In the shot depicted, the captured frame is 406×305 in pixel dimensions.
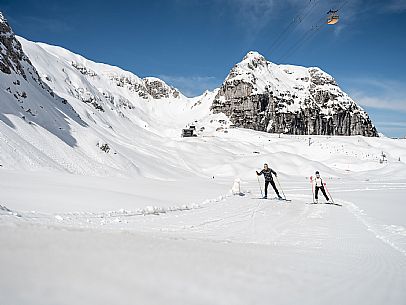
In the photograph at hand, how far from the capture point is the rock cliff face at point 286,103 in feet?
446

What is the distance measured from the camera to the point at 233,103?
137 meters

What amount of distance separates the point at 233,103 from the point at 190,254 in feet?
445

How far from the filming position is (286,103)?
143 metres

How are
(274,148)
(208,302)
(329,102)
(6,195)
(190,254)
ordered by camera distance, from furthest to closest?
(329,102) → (274,148) → (6,195) → (190,254) → (208,302)

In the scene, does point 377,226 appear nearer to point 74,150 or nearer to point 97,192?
point 97,192

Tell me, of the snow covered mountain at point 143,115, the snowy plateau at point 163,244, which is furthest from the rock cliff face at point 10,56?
the snowy plateau at point 163,244

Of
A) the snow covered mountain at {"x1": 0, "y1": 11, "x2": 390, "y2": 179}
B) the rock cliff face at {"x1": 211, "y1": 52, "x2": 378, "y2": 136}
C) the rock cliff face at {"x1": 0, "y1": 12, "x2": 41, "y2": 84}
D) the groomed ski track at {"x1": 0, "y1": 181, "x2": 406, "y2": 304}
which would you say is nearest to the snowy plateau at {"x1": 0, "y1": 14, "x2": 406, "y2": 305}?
the groomed ski track at {"x1": 0, "y1": 181, "x2": 406, "y2": 304}

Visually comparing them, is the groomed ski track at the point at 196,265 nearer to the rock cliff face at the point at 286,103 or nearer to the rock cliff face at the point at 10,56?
the rock cliff face at the point at 10,56

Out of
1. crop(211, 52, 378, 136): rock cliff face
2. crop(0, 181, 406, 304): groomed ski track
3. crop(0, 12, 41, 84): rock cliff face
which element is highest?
crop(211, 52, 378, 136): rock cliff face

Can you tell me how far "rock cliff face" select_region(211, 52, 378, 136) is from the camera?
136m

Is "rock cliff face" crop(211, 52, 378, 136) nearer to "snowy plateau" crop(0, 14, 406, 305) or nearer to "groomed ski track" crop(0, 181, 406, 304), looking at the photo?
"snowy plateau" crop(0, 14, 406, 305)

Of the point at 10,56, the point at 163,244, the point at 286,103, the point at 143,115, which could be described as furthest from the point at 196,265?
the point at 286,103

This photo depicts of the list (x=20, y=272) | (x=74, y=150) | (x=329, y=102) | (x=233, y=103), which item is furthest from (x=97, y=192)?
(x=329, y=102)

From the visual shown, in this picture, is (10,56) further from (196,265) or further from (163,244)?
(196,265)
